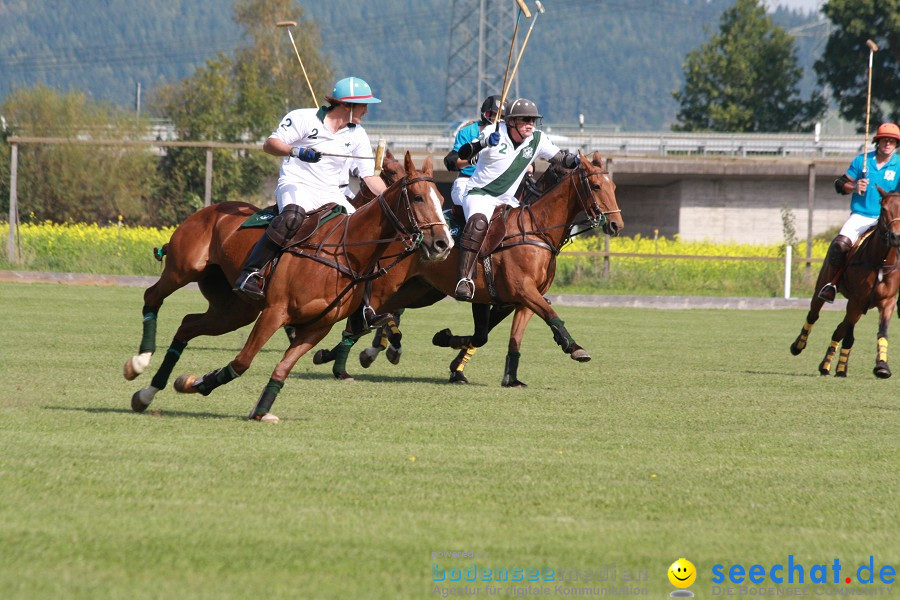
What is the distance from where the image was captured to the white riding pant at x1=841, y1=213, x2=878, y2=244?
14.9 metres

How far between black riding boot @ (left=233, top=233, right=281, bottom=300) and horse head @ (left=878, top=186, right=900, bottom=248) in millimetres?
6978

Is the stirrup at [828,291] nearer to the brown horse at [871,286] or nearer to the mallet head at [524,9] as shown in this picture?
the brown horse at [871,286]

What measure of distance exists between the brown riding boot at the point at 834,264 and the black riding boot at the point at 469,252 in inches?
175

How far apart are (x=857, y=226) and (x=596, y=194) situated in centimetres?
401

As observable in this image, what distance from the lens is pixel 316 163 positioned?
10195 millimetres

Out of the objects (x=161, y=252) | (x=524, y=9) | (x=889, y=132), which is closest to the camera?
(x=161, y=252)

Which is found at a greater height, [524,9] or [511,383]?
[524,9]

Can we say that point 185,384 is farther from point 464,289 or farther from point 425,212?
point 464,289

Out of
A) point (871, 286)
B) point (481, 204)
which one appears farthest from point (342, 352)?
point (871, 286)

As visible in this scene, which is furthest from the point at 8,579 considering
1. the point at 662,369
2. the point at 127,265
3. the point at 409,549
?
the point at 127,265

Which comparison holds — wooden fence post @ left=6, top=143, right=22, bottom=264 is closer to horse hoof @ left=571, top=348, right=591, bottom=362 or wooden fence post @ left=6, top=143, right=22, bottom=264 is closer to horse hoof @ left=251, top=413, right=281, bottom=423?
horse hoof @ left=571, top=348, right=591, bottom=362

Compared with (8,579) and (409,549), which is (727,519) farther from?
(8,579)

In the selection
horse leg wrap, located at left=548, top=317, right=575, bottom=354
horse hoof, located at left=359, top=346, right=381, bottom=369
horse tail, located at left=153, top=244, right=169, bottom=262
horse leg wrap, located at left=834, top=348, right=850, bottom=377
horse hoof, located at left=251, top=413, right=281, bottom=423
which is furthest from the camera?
horse leg wrap, located at left=834, top=348, right=850, bottom=377

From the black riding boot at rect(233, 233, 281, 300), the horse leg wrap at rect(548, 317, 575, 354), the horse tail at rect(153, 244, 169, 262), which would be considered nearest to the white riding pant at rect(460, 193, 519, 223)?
the horse leg wrap at rect(548, 317, 575, 354)
